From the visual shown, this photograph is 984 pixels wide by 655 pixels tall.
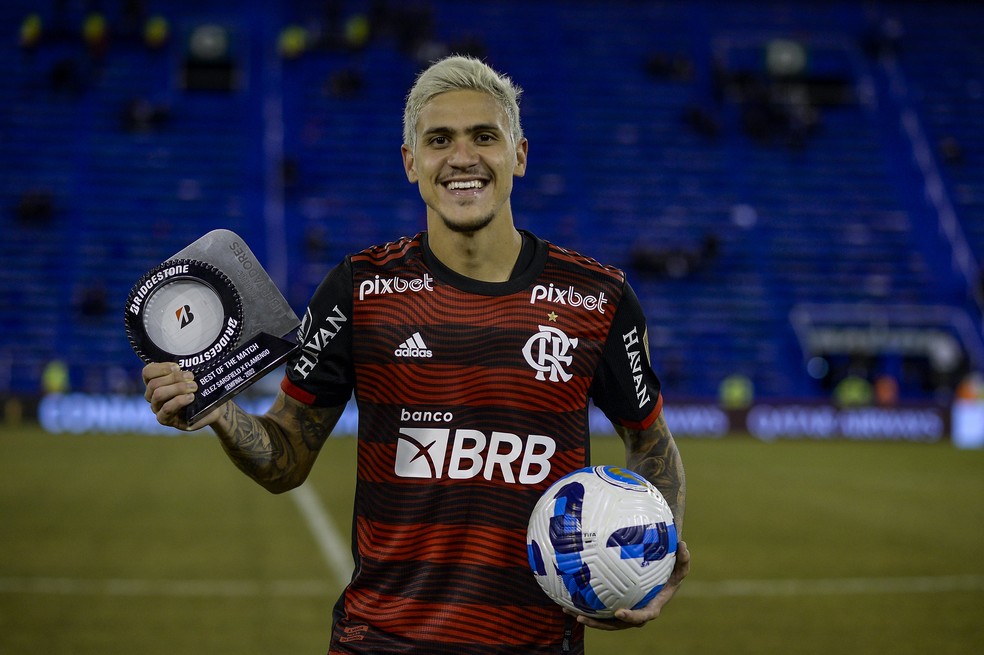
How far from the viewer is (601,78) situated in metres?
32.7

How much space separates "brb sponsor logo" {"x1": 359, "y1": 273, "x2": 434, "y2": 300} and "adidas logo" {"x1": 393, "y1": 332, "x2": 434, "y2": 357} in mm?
133

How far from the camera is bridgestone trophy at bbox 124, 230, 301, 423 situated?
299 centimetres

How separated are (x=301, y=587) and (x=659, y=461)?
18.7 ft

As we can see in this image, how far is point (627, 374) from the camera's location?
3326 mm

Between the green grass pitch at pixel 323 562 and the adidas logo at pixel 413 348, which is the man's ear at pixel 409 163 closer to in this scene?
the adidas logo at pixel 413 348

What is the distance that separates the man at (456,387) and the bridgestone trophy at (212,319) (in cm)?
8

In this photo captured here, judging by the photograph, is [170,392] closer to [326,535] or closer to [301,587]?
[301,587]

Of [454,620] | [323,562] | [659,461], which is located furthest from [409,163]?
[323,562]

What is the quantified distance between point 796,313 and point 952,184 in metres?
6.66

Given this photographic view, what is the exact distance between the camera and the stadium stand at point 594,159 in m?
27.4

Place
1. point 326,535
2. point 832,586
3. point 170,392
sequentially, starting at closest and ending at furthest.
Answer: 1. point 170,392
2. point 832,586
3. point 326,535

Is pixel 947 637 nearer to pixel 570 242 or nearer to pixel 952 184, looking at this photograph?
pixel 570 242

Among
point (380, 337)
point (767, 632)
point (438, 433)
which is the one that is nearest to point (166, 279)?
point (380, 337)

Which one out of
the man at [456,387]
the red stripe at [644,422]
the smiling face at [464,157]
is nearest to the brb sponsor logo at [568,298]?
the man at [456,387]
